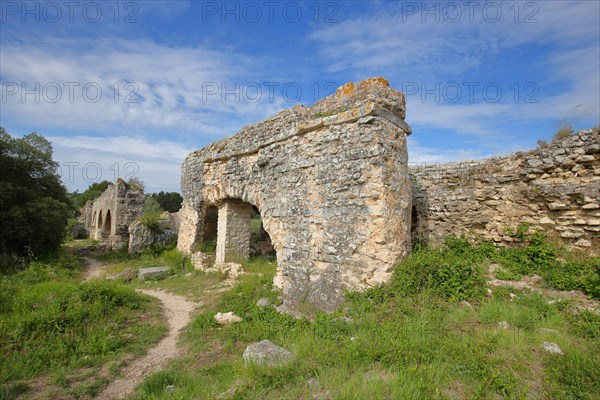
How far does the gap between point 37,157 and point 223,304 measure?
11124mm

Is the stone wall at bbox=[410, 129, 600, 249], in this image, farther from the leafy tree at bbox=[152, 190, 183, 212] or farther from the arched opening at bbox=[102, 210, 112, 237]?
the leafy tree at bbox=[152, 190, 183, 212]

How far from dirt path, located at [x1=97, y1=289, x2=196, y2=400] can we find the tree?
7.12 m

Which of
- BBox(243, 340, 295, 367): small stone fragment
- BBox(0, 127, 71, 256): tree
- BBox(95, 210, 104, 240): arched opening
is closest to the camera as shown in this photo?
BBox(243, 340, 295, 367): small stone fragment

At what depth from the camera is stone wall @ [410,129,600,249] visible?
19.2 feet

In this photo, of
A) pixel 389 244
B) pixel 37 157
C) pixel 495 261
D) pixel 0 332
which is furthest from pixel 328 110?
pixel 37 157

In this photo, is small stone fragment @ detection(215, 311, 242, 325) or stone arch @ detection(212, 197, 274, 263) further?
stone arch @ detection(212, 197, 274, 263)

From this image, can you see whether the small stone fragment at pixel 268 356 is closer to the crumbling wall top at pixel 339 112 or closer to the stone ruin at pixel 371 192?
the stone ruin at pixel 371 192

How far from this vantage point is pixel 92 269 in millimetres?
11547

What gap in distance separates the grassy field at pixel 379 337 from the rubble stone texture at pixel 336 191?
1.63ft

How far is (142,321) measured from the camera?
19.8 ft

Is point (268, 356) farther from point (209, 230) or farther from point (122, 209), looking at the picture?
point (122, 209)

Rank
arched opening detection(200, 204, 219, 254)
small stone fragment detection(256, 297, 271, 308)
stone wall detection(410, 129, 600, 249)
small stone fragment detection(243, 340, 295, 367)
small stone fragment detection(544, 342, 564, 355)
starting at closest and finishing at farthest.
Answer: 1. small stone fragment detection(544, 342, 564, 355)
2. small stone fragment detection(243, 340, 295, 367)
3. stone wall detection(410, 129, 600, 249)
4. small stone fragment detection(256, 297, 271, 308)
5. arched opening detection(200, 204, 219, 254)

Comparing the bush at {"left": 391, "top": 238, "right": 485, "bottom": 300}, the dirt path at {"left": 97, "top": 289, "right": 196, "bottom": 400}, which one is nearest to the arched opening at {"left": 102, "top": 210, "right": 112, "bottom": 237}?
the dirt path at {"left": 97, "top": 289, "right": 196, "bottom": 400}

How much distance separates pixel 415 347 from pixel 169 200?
141ft
